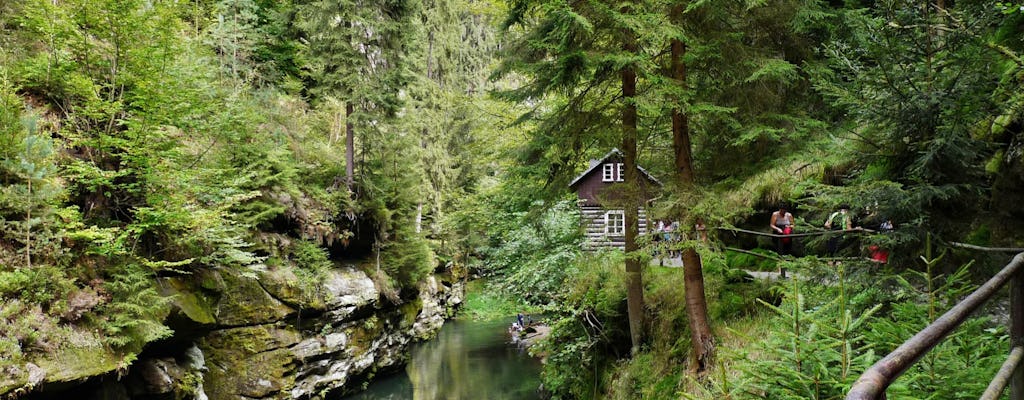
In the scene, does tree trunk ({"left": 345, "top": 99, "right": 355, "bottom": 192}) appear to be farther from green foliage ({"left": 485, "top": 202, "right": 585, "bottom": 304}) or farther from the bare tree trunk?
the bare tree trunk

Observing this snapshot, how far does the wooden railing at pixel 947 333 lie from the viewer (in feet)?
3.50

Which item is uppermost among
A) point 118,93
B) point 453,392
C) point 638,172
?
point 118,93

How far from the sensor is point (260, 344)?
12023mm

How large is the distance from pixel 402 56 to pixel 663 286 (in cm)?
1061

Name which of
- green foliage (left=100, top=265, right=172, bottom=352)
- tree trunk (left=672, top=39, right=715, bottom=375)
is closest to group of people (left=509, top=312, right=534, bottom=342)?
tree trunk (left=672, top=39, right=715, bottom=375)

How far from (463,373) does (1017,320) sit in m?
18.4

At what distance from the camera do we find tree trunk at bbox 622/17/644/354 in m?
8.27

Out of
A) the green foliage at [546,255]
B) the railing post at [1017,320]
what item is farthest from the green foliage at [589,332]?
the railing post at [1017,320]

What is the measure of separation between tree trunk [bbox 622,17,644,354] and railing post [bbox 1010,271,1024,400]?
591cm

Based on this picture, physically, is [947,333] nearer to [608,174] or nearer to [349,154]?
[349,154]

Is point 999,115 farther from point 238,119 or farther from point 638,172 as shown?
point 238,119

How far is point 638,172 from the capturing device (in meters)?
8.77

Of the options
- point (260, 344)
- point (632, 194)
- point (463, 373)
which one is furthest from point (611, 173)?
point (260, 344)

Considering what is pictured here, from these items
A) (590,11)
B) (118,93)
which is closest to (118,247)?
(118,93)
